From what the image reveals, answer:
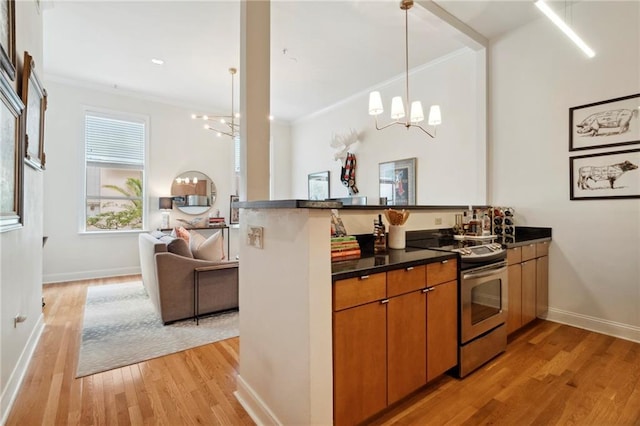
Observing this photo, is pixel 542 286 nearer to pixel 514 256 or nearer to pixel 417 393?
pixel 514 256

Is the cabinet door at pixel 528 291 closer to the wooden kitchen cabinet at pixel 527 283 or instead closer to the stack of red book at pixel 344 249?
the wooden kitchen cabinet at pixel 527 283

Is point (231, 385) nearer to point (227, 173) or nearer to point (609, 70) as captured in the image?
point (609, 70)

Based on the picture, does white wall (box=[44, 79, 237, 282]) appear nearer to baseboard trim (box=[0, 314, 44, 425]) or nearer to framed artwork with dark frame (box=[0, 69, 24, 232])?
baseboard trim (box=[0, 314, 44, 425])

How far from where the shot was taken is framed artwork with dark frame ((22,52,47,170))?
7.32 ft

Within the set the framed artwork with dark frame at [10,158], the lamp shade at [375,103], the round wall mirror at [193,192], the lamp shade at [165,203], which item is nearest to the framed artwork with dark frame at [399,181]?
the lamp shade at [375,103]

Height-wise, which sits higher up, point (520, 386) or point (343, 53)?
point (343, 53)

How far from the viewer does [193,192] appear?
6.03 meters

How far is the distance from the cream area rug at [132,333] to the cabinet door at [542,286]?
3046mm

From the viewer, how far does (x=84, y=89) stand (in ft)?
16.7

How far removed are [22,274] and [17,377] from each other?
72cm

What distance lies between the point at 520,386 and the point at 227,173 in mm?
5877

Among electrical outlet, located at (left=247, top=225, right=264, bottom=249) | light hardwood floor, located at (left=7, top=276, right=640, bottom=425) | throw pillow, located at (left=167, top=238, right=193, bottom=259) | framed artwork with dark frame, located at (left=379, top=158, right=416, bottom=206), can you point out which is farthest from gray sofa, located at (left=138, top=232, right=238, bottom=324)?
framed artwork with dark frame, located at (left=379, top=158, right=416, bottom=206)

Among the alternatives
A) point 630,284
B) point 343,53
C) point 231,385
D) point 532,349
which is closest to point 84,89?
point 343,53

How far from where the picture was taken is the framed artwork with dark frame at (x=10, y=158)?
175 centimetres
